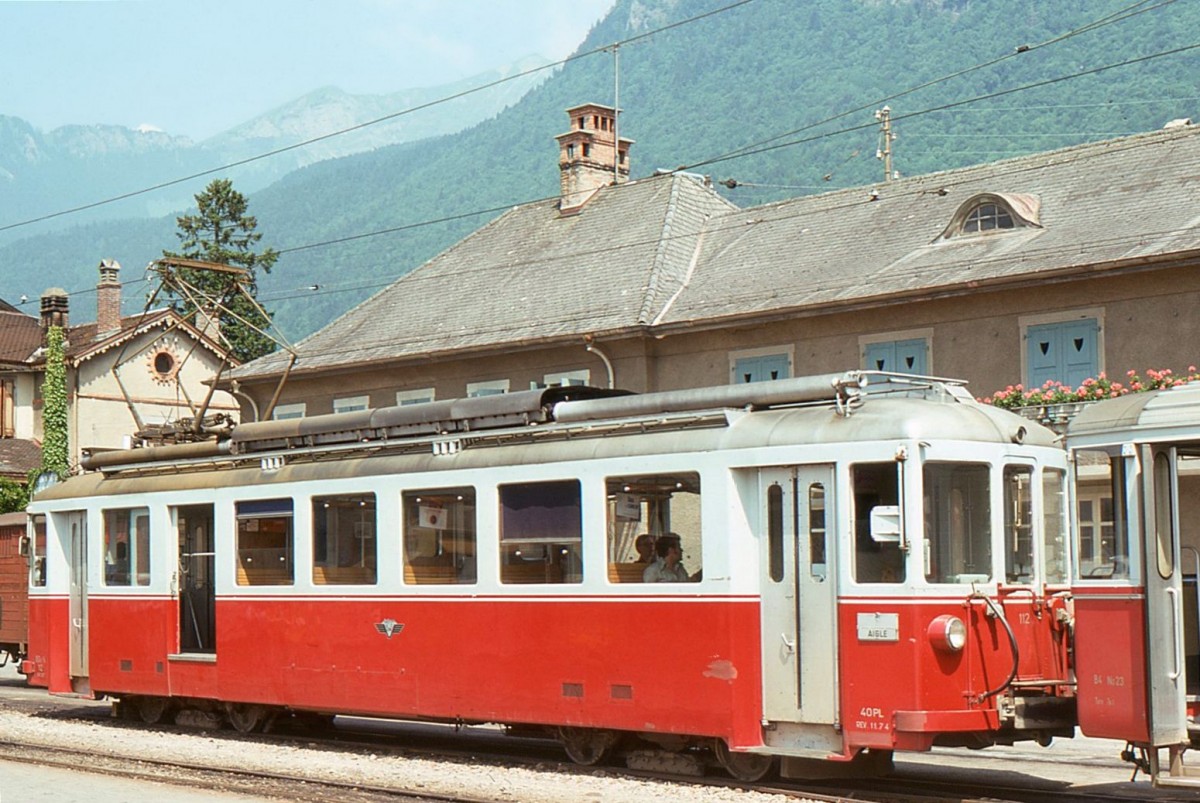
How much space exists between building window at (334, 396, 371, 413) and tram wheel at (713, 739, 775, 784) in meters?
22.1

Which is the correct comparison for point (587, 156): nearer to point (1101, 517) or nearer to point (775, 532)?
point (775, 532)

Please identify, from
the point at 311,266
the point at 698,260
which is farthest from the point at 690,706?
the point at 311,266

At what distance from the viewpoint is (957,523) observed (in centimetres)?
1221

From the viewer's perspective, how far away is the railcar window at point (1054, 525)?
12.7 m

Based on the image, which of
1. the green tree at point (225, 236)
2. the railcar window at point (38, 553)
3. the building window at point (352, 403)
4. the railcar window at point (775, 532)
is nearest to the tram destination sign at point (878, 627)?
the railcar window at point (775, 532)

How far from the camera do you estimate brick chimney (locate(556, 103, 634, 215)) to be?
120 feet

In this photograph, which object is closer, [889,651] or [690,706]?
[889,651]

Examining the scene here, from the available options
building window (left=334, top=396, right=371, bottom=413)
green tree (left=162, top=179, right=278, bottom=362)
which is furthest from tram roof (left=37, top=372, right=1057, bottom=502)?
green tree (left=162, top=179, right=278, bottom=362)

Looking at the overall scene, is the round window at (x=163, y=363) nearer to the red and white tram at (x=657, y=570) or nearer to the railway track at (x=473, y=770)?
the railway track at (x=473, y=770)

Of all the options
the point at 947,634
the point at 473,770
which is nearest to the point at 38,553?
Result: the point at 473,770

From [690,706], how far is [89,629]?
29.6 ft

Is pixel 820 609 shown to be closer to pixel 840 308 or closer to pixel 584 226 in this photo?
pixel 840 308

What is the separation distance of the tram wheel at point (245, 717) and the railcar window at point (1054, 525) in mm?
8573

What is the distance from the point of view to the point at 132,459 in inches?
754
